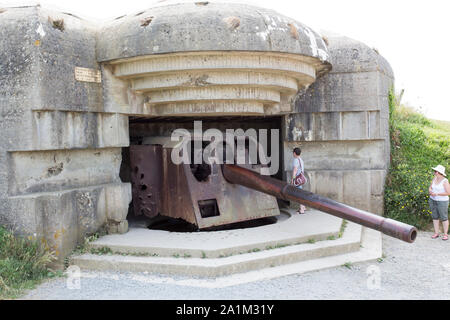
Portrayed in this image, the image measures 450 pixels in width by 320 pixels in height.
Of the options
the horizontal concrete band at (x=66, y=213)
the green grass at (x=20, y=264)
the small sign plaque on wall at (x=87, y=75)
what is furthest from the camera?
the small sign plaque on wall at (x=87, y=75)

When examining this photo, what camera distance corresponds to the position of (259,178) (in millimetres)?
4840

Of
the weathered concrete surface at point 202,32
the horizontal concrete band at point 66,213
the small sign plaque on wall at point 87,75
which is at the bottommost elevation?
the horizontal concrete band at point 66,213

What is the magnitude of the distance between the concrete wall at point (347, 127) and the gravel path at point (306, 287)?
1.88m

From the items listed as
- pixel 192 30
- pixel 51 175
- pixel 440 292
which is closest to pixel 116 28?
pixel 192 30

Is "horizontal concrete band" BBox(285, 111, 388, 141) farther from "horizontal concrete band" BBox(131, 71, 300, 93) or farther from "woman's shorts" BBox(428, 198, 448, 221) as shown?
"horizontal concrete band" BBox(131, 71, 300, 93)

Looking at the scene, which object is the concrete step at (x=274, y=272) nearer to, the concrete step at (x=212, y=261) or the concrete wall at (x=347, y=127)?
the concrete step at (x=212, y=261)

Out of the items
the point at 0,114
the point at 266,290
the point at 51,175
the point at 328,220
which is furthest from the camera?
the point at 328,220

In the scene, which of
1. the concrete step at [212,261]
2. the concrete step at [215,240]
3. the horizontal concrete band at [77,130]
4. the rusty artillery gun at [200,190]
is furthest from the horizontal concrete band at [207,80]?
the concrete step at [212,261]

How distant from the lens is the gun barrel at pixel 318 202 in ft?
11.5

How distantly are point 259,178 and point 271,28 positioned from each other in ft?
5.64

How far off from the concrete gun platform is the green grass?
1.03ft

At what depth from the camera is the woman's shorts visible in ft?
18.3

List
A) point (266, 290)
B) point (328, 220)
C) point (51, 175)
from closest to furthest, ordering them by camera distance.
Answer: point (266, 290) → point (51, 175) → point (328, 220)

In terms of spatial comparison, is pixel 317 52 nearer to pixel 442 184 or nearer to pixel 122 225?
pixel 442 184
